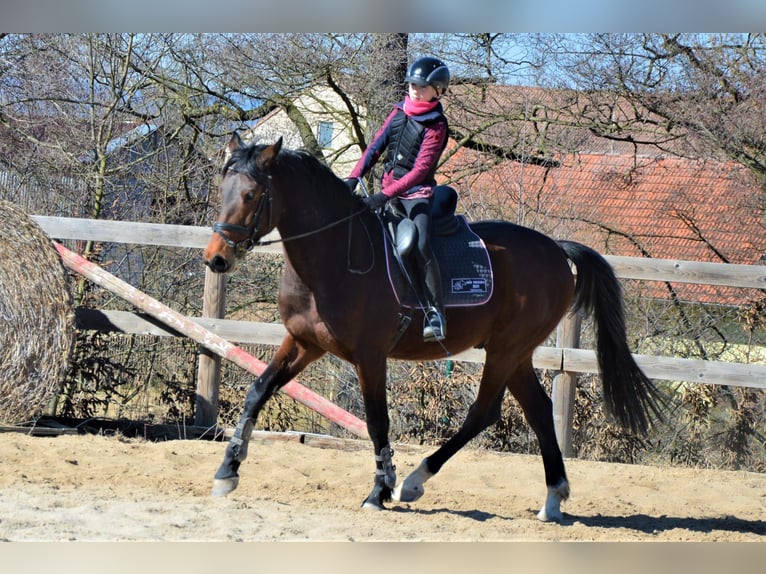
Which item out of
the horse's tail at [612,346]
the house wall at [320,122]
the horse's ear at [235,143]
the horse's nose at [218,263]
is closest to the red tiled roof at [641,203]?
the house wall at [320,122]

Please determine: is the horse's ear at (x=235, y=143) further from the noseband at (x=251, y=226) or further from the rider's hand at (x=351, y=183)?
the rider's hand at (x=351, y=183)

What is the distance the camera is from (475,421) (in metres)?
6.03

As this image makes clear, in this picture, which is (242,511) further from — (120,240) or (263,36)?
(263,36)

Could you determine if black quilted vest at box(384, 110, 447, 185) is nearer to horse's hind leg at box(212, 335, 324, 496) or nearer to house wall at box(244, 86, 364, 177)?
horse's hind leg at box(212, 335, 324, 496)

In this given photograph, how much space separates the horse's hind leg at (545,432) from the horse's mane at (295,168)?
1.83m

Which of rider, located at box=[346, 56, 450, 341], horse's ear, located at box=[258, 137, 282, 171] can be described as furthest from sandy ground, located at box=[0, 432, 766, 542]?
horse's ear, located at box=[258, 137, 282, 171]

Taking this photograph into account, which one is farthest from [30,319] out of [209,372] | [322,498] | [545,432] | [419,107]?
[545,432]

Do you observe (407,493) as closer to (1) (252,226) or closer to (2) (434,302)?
(2) (434,302)

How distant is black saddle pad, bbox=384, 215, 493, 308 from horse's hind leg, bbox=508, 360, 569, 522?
0.74m

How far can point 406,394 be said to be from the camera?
8367 mm

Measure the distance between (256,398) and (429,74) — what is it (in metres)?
2.40

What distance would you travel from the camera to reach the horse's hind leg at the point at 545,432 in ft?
19.4
